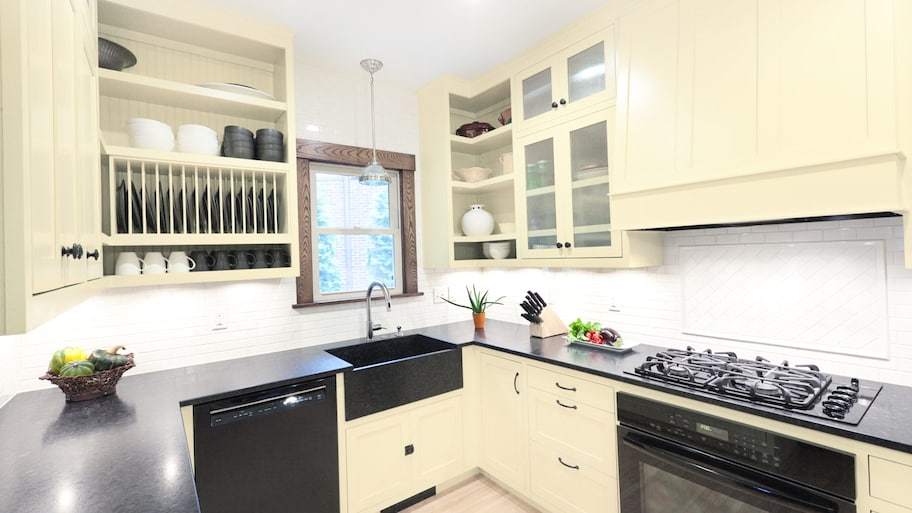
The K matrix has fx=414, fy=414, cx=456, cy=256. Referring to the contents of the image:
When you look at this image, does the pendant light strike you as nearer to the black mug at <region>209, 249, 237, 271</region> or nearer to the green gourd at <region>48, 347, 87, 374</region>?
the black mug at <region>209, 249, 237, 271</region>

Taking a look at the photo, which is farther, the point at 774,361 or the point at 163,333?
the point at 163,333

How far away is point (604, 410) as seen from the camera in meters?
1.98

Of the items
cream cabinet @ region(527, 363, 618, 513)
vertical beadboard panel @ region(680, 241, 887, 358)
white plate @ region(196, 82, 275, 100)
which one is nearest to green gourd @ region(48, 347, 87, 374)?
white plate @ region(196, 82, 275, 100)

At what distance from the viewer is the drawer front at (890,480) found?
1.20 metres

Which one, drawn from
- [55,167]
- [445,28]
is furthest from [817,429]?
[445,28]

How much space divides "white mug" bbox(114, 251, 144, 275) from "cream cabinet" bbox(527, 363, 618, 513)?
6.88 ft

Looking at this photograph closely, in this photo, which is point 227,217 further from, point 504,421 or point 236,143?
point 504,421

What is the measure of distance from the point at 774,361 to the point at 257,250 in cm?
274

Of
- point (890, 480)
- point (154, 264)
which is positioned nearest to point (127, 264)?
point (154, 264)

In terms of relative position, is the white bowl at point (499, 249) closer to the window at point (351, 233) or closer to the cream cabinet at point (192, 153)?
the window at point (351, 233)

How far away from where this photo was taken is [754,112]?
1.66 meters

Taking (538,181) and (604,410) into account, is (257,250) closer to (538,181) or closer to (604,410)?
(538,181)

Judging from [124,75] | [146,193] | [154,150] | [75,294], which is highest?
[124,75]

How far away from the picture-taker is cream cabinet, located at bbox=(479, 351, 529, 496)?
96.3 inches
